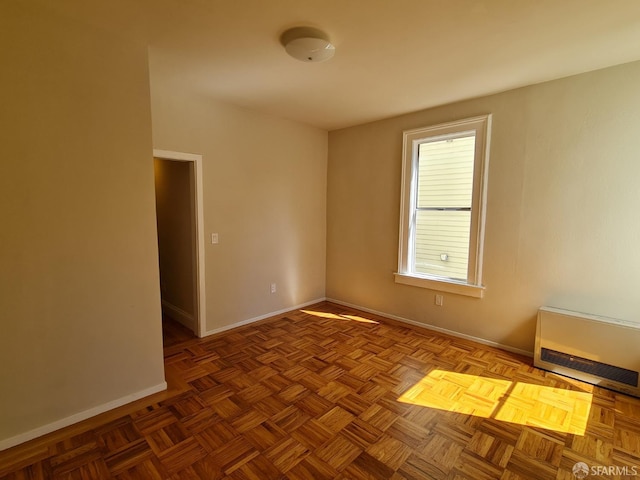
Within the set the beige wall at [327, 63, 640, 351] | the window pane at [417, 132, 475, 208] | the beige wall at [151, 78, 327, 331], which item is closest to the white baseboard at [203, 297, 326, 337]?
the beige wall at [151, 78, 327, 331]

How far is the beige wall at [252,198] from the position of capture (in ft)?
9.94

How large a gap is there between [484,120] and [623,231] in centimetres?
146

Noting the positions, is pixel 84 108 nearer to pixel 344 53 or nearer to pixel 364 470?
pixel 344 53

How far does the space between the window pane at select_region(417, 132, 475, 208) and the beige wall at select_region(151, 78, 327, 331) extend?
1451 mm

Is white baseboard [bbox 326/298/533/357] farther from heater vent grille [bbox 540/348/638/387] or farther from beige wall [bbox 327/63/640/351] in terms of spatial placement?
heater vent grille [bbox 540/348/638/387]

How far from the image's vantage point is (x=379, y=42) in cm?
201

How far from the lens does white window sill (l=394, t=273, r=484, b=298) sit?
3.12m

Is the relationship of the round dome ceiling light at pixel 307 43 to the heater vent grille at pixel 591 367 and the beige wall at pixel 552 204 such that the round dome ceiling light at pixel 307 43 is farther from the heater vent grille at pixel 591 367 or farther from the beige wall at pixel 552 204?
the heater vent grille at pixel 591 367

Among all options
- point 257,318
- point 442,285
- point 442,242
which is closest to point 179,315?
point 257,318

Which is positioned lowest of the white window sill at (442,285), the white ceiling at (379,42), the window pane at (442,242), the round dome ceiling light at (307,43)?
the white window sill at (442,285)

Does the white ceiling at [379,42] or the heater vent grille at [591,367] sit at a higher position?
the white ceiling at [379,42]

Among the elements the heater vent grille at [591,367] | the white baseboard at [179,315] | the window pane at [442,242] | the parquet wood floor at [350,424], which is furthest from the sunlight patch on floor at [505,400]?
the white baseboard at [179,315]

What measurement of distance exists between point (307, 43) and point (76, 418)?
2843mm

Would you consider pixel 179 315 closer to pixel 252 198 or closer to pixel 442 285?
pixel 252 198
